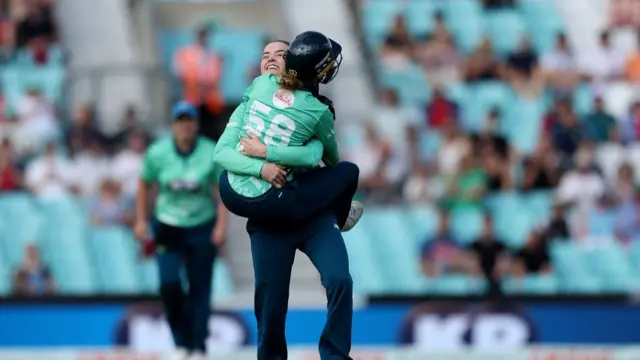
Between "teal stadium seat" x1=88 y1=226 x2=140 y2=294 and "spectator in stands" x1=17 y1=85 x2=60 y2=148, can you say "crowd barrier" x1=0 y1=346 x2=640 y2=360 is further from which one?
"spectator in stands" x1=17 y1=85 x2=60 y2=148

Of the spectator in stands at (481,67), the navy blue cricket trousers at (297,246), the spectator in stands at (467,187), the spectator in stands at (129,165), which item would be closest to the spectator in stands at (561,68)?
the spectator in stands at (481,67)

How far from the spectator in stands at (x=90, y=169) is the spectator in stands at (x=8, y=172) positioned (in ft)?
2.26

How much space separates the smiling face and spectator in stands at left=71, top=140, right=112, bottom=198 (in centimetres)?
884

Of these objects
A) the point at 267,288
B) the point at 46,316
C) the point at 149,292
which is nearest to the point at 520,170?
the point at 149,292

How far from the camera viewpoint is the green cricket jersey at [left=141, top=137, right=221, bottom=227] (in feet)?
35.0

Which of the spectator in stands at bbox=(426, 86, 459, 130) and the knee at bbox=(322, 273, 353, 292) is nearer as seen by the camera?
the knee at bbox=(322, 273, 353, 292)

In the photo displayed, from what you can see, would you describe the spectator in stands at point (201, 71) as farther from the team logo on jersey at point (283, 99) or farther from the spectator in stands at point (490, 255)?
the team logo on jersey at point (283, 99)

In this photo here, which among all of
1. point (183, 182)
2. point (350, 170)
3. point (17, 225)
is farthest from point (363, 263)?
point (350, 170)

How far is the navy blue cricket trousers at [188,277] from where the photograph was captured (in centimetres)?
1069

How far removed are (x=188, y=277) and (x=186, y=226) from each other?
418 mm

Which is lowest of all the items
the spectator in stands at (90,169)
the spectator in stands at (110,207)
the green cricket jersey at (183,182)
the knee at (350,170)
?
the spectator in stands at (110,207)

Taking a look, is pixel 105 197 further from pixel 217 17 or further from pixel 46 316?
pixel 217 17

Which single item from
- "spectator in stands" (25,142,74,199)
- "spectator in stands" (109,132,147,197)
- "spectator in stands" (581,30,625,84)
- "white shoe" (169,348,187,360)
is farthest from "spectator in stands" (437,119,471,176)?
"white shoe" (169,348,187,360)

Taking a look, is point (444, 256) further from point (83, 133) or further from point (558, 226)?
point (83, 133)
